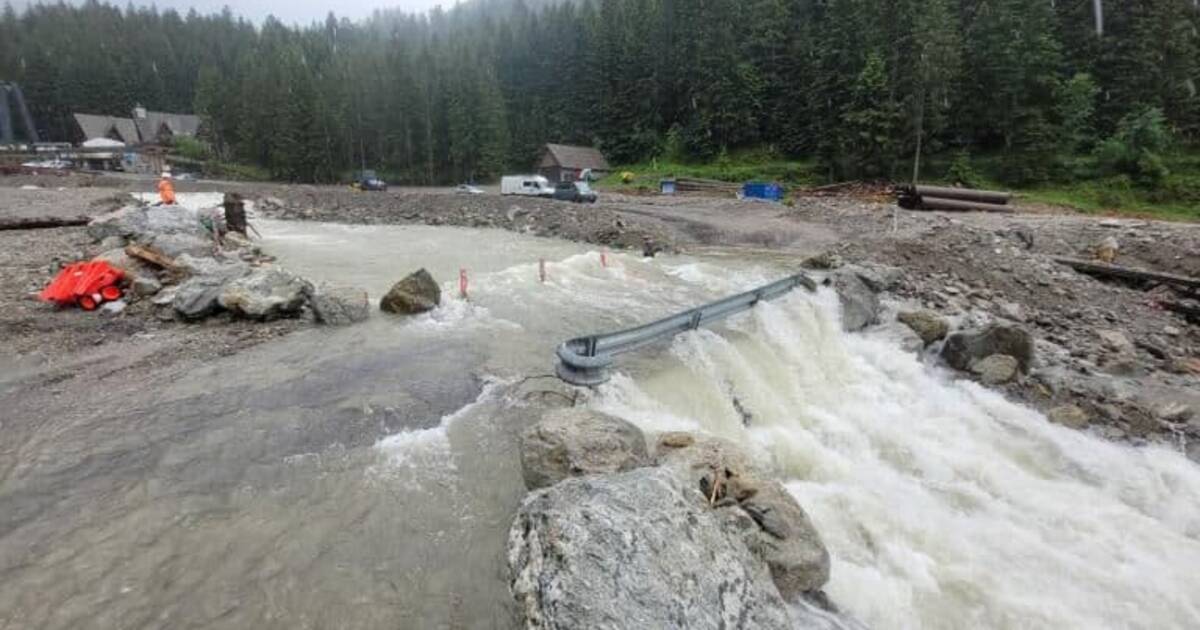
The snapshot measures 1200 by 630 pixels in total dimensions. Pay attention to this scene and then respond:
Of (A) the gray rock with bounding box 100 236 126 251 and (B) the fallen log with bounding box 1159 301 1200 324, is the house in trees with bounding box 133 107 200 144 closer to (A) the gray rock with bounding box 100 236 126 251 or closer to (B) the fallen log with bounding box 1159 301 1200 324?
(A) the gray rock with bounding box 100 236 126 251

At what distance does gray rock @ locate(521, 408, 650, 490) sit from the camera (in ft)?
18.9

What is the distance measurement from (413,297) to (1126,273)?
2147 cm

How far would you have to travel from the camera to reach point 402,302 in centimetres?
1253

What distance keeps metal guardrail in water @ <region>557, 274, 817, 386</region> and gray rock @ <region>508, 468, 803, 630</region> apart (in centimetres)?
368

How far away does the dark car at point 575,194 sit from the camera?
38406 mm

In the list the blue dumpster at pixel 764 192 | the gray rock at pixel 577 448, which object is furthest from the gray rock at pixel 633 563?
the blue dumpster at pixel 764 192

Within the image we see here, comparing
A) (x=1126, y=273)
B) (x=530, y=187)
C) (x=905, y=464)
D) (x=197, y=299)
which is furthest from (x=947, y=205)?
(x=197, y=299)

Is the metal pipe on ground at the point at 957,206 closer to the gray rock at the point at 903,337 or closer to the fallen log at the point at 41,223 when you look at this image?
the gray rock at the point at 903,337

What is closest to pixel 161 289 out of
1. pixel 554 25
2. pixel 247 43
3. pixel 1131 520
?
pixel 1131 520

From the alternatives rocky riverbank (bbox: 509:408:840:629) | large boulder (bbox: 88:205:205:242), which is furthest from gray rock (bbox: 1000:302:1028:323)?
large boulder (bbox: 88:205:205:242)

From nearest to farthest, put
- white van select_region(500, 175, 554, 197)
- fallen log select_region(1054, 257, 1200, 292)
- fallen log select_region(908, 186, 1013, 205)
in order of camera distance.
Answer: fallen log select_region(1054, 257, 1200, 292), fallen log select_region(908, 186, 1013, 205), white van select_region(500, 175, 554, 197)

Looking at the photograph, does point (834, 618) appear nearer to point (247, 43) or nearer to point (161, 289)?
point (161, 289)

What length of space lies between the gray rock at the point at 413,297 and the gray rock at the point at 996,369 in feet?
38.2

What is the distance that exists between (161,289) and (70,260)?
5751 millimetres
